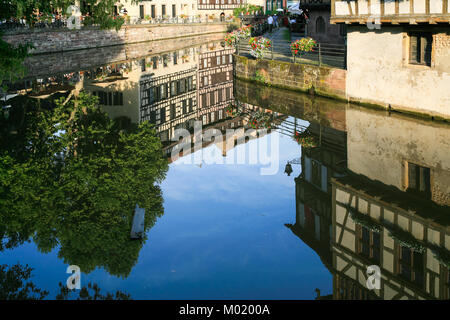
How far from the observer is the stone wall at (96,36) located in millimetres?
46844

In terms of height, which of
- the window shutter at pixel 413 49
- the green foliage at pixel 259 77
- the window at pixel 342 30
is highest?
the window at pixel 342 30

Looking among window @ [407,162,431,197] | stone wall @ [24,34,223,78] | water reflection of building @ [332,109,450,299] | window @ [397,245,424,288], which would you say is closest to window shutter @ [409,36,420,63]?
water reflection of building @ [332,109,450,299]

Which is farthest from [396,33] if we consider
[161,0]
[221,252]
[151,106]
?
[161,0]

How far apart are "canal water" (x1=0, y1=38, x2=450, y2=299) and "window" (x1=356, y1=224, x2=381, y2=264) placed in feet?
0.11

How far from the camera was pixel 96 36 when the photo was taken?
54.9 m

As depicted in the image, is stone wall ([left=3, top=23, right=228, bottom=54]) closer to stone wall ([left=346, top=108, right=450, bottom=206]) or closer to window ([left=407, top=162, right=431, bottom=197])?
stone wall ([left=346, top=108, right=450, bottom=206])

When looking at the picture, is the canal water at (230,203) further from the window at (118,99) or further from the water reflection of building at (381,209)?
the window at (118,99)

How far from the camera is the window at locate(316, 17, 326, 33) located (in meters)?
36.9

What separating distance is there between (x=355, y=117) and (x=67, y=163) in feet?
31.9

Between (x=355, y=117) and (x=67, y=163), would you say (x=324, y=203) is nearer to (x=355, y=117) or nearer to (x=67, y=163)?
(x=67, y=163)

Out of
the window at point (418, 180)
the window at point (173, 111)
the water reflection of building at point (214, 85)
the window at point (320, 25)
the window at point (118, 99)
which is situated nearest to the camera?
the window at point (418, 180)

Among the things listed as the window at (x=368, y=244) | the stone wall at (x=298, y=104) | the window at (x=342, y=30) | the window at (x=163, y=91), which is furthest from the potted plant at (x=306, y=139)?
the window at (x=342, y=30)

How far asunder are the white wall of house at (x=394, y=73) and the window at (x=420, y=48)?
0.16 meters

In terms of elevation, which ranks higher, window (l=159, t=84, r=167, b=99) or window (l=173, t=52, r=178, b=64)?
window (l=173, t=52, r=178, b=64)
